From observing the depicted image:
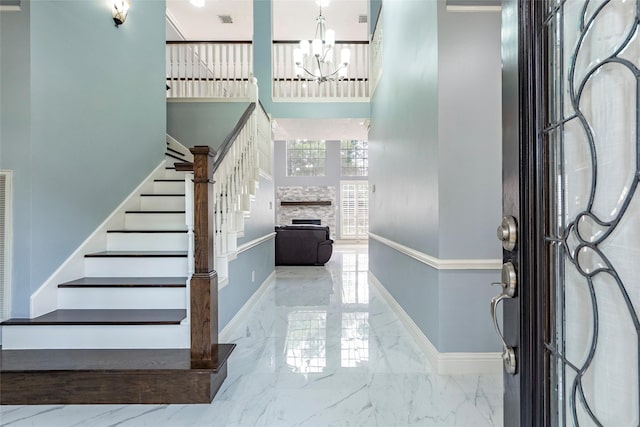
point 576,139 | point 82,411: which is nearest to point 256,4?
point 82,411

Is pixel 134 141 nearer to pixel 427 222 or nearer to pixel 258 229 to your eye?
pixel 258 229

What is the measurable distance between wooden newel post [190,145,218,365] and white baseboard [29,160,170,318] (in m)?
1.21

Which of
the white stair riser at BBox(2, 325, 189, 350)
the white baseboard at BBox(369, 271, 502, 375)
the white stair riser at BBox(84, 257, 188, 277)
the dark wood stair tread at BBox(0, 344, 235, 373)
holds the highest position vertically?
the white stair riser at BBox(84, 257, 188, 277)

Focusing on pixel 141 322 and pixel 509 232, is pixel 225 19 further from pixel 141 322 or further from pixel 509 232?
pixel 509 232

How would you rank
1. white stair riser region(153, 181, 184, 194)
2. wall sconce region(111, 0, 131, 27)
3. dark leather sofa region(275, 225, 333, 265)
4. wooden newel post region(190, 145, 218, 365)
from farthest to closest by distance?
dark leather sofa region(275, 225, 333, 265), white stair riser region(153, 181, 184, 194), wall sconce region(111, 0, 131, 27), wooden newel post region(190, 145, 218, 365)

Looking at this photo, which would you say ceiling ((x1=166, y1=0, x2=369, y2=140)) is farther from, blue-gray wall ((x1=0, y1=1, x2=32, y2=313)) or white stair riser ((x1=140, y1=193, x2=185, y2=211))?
blue-gray wall ((x1=0, y1=1, x2=32, y2=313))

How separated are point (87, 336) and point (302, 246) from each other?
4.96 m

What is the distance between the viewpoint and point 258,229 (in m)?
4.64

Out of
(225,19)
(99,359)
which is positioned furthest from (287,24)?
(99,359)

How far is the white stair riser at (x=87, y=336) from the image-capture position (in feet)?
7.58

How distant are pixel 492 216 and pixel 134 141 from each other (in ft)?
11.4

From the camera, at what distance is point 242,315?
11.9 ft

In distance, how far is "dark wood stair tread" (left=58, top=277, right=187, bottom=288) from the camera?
2629mm

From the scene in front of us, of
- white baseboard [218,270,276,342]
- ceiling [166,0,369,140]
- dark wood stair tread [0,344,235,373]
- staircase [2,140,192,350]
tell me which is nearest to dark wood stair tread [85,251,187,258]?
staircase [2,140,192,350]
